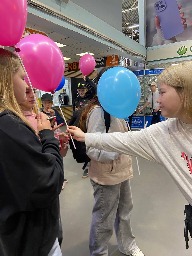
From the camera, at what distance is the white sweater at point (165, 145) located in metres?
1.26

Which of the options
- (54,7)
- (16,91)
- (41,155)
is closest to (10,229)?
(41,155)

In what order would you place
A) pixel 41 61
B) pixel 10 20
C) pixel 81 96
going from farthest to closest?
1. pixel 81 96
2. pixel 41 61
3. pixel 10 20

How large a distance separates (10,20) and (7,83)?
0.39 meters

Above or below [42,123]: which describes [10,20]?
→ above

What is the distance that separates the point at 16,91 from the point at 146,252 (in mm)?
2031

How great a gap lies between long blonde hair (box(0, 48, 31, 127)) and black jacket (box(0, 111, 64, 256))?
0.06 meters

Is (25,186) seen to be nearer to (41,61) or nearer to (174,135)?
(174,135)

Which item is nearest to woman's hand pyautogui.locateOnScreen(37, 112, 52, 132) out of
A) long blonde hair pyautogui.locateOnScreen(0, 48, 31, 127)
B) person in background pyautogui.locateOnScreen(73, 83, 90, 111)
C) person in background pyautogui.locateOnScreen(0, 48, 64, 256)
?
person in background pyautogui.locateOnScreen(0, 48, 64, 256)

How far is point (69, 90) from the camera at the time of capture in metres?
15.1

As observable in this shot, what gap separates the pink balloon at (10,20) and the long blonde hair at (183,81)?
2.66 ft

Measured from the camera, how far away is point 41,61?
1.57 metres

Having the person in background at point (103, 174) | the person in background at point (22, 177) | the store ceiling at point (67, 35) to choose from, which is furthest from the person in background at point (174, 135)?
the store ceiling at point (67, 35)

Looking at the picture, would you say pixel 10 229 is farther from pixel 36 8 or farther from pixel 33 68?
pixel 36 8

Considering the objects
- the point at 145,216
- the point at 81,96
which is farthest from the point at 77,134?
the point at 81,96
